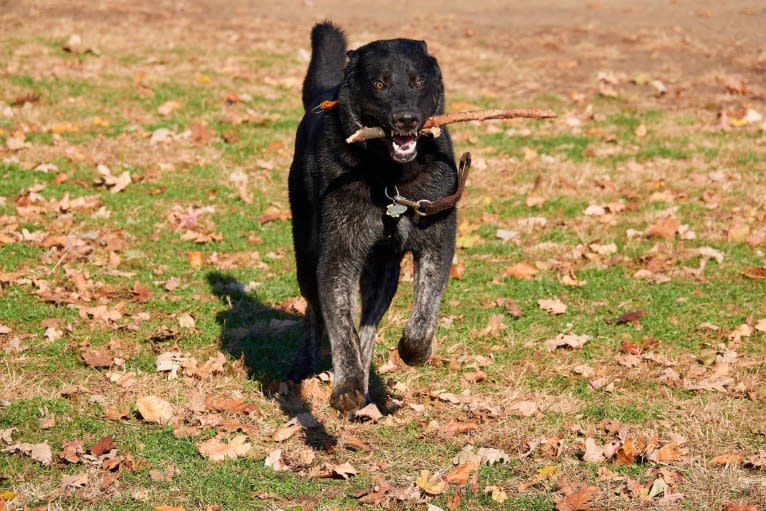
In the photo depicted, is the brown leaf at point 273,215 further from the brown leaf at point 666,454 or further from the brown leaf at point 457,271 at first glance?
the brown leaf at point 666,454

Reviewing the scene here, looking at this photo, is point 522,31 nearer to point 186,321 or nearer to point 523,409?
point 186,321

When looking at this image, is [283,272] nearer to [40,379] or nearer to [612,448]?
[40,379]

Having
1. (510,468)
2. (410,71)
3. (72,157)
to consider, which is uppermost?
(410,71)

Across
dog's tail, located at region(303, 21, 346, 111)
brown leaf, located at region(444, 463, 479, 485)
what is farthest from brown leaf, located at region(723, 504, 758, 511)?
dog's tail, located at region(303, 21, 346, 111)

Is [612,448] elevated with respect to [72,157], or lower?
lower

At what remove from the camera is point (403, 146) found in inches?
213

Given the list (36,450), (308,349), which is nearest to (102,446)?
(36,450)

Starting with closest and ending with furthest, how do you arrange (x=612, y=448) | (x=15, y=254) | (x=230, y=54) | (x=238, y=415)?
(x=612, y=448), (x=238, y=415), (x=15, y=254), (x=230, y=54)

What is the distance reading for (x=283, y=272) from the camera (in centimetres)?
886

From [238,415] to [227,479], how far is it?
888 millimetres

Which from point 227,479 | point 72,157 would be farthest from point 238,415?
point 72,157

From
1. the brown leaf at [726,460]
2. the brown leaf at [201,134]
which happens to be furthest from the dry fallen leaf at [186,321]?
the brown leaf at [201,134]

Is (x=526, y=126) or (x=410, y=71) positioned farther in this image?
(x=526, y=126)

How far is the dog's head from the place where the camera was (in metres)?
5.39
